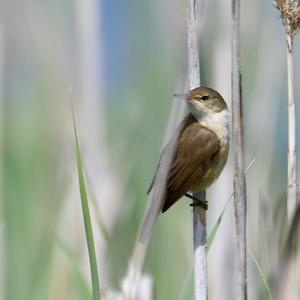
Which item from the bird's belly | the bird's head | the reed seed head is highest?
the reed seed head

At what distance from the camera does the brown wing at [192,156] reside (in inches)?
75.2

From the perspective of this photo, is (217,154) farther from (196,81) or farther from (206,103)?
(196,81)

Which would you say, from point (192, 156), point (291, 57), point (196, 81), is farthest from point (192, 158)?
point (291, 57)

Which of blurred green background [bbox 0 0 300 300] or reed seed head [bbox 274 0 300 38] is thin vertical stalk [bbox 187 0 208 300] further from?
blurred green background [bbox 0 0 300 300]

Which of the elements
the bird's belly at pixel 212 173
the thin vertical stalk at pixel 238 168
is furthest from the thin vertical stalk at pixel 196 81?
the bird's belly at pixel 212 173

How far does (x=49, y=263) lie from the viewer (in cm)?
196

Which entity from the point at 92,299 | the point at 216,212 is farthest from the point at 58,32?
the point at 92,299

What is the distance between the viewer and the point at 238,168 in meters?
1.42

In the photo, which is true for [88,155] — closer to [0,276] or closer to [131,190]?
[131,190]

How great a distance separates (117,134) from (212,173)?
1.78 feet

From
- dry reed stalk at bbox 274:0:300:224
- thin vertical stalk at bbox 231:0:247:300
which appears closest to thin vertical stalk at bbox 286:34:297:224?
dry reed stalk at bbox 274:0:300:224

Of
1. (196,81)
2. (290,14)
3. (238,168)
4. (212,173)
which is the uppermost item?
(290,14)

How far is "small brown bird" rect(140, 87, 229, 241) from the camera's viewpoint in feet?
6.25

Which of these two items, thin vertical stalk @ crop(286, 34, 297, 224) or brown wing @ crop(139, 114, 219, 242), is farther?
brown wing @ crop(139, 114, 219, 242)
